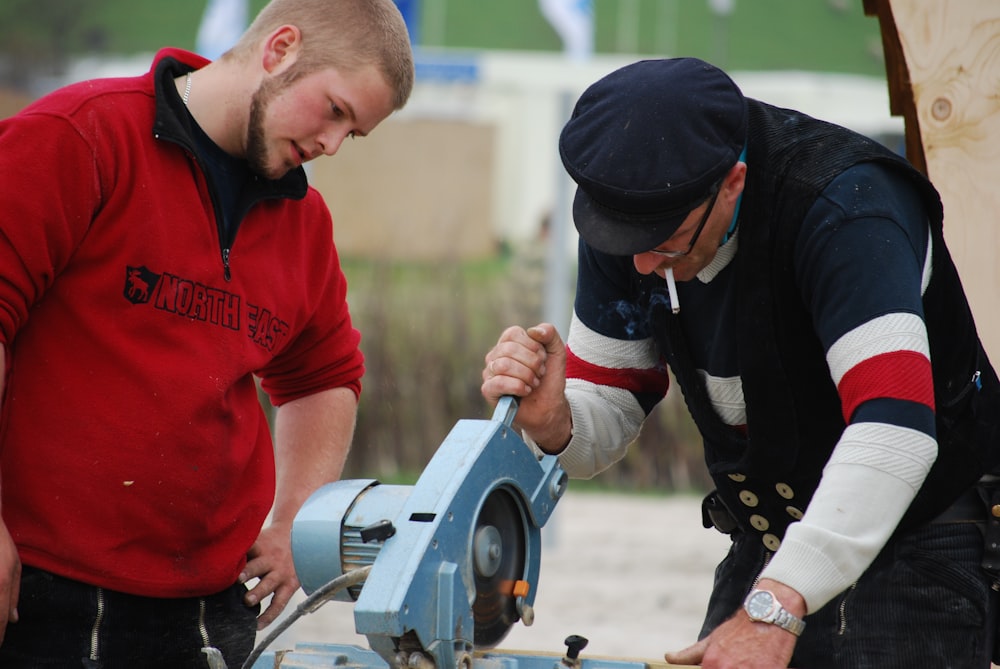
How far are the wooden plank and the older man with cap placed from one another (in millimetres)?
441

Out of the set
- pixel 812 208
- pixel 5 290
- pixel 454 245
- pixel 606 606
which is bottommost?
pixel 606 606

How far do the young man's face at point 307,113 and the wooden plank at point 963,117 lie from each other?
1179mm

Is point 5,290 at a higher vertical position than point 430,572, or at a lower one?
higher

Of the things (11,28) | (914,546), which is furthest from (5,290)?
(11,28)

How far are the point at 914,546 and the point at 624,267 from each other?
745mm

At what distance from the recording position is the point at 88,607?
202 cm

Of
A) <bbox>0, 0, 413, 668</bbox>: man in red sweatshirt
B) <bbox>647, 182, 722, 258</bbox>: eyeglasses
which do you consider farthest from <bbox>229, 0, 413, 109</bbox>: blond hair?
<bbox>647, 182, 722, 258</bbox>: eyeglasses

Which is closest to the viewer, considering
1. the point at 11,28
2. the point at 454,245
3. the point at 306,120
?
the point at 306,120

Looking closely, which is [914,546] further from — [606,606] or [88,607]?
[606,606]

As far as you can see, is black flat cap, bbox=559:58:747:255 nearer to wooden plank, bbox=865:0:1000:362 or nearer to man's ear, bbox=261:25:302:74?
man's ear, bbox=261:25:302:74

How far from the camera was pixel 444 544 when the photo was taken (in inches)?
65.1

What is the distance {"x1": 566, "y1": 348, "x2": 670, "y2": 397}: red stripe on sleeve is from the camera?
7.73ft

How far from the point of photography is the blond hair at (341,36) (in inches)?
84.5

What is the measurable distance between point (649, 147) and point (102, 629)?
1293 millimetres
